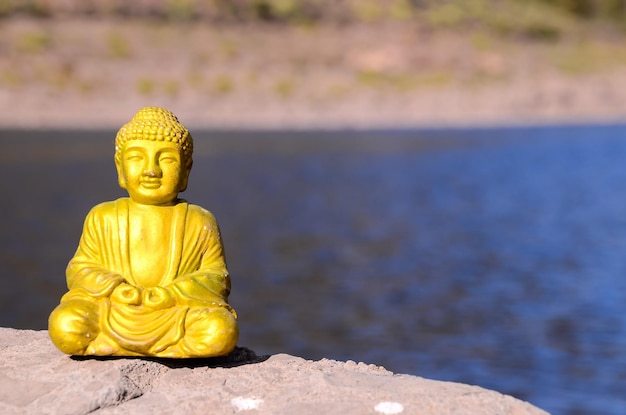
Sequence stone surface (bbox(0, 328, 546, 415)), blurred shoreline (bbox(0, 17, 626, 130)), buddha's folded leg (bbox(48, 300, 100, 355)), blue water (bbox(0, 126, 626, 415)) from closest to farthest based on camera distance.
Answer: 1. stone surface (bbox(0, 328, 546, 415))
2. buddha's folded leg (bbox(48, 300, 100, 355))
3. blue water (bbox(0, 126, 626, 415))
4. blurred shoreline (bbox(0, 17, 626, 130))

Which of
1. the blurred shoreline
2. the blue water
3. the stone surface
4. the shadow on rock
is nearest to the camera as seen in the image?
the stone surface

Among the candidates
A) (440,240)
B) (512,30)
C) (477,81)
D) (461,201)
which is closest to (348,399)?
(440,240)

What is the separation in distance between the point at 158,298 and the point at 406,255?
8.64 meters

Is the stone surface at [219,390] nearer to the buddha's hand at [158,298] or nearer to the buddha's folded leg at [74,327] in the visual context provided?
the buddha's folded leg at [74,327]

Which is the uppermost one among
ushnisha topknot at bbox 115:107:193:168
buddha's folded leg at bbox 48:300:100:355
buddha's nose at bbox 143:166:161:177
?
ushnisha topknot at bbox 115:107:193:168

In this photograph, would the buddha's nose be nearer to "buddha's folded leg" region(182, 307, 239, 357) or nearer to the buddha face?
the buddha face

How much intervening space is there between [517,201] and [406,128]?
16.2m

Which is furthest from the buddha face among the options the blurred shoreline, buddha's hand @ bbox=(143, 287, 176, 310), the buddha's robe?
the blurred shoreline

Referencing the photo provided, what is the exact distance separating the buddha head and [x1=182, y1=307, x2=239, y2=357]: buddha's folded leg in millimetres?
655

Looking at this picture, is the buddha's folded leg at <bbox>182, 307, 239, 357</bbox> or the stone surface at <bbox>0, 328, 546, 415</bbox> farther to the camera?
the buddha's folded leg at <bbox>182, 307, 239, 357</bbox>

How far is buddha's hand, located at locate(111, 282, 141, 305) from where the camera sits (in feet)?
16.5

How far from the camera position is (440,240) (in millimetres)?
14500

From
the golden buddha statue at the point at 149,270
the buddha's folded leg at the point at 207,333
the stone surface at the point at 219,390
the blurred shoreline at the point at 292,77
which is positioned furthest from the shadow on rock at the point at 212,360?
the blurred shoreline at the point at 292,77

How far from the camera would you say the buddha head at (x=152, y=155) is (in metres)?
5.22
